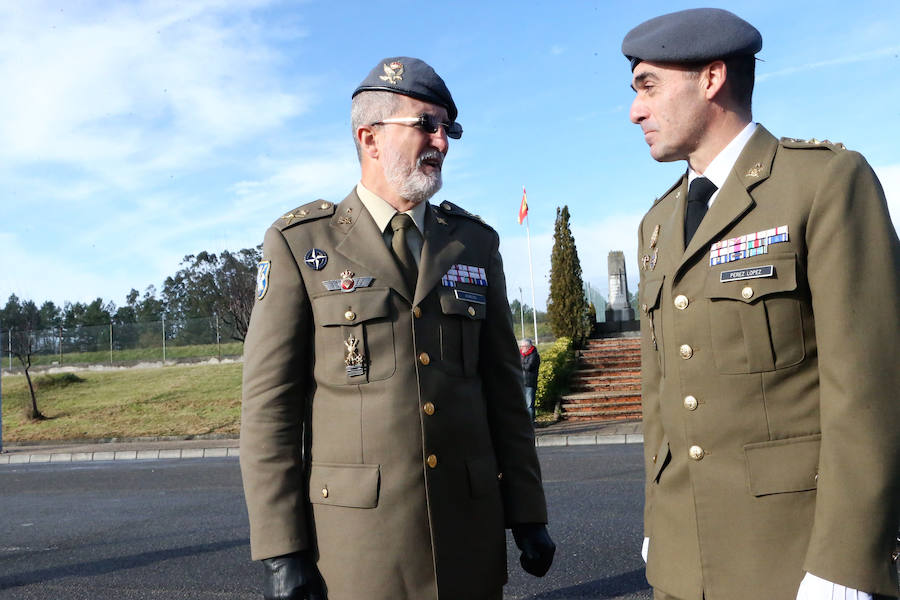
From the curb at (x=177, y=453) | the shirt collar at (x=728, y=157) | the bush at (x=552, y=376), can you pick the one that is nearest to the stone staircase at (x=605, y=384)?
the bush at (x=552, y=376)

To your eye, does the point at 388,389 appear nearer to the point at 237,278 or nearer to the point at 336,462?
the point at 336,462

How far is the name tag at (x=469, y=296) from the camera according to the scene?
2.81 metres

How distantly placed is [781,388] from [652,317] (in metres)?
0.50

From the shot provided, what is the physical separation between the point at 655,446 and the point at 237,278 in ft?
118

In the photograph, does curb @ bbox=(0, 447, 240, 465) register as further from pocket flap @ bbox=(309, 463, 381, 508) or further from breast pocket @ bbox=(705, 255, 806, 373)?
breast pocket @ bbox=(705, 255, 806, 373)

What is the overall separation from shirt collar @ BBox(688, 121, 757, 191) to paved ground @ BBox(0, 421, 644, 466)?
12.8 m

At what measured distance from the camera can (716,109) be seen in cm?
231

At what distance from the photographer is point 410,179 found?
2803mm

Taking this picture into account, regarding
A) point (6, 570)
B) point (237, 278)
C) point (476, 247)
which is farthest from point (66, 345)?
point (476, 247)

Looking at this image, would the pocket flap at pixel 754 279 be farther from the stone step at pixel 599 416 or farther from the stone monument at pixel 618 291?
the stone monument at pixel 618 291

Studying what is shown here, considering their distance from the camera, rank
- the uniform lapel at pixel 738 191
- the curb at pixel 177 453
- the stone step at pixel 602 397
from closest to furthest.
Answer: the uniform lapel at pixel 738 191 < the curb at pixel 177 453 < the stone step at pixel 602 397

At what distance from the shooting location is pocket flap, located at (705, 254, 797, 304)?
2.10 metres

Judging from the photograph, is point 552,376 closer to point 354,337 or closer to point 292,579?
point 354,337

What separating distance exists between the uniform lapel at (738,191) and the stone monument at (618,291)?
914 inches
